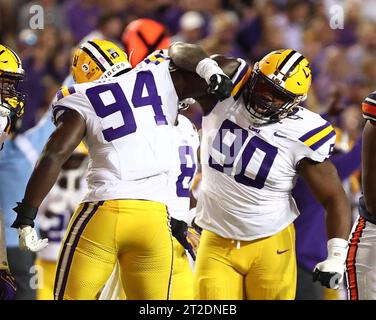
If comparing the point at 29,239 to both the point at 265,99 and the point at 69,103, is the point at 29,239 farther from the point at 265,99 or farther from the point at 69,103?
the point at 265,99

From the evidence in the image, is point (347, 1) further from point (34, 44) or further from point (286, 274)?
point (286, 274)

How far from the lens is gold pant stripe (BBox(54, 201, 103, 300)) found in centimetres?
412

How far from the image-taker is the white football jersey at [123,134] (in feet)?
13.6

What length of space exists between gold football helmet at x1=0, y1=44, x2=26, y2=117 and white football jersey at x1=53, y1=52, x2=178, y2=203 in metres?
0.35

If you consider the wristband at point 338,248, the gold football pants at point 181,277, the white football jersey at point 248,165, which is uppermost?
the white football jersey at point 248,165

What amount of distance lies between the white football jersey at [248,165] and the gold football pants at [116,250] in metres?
0.55

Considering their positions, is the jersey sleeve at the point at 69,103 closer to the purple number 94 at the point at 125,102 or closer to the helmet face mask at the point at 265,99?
the purple number 94 at the point at 125,102

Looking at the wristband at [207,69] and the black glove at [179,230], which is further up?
the wristband at [207,69]

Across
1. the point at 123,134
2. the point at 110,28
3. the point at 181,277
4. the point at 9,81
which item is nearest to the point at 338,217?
the point at 181,277

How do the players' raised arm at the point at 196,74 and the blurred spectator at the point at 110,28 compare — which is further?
the blurred spectator at the point at 110,28

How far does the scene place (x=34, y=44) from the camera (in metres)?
8.50

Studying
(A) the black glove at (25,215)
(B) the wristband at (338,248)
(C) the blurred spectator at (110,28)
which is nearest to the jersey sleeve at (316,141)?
(B) the wristband at (338,248)

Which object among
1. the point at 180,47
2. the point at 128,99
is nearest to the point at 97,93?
the point at 128,99

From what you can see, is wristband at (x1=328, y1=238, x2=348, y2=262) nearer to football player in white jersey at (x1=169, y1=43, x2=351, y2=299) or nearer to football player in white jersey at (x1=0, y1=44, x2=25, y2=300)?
football player in white jersey at (x1=169, y1=43, x2=351, y2=299)
